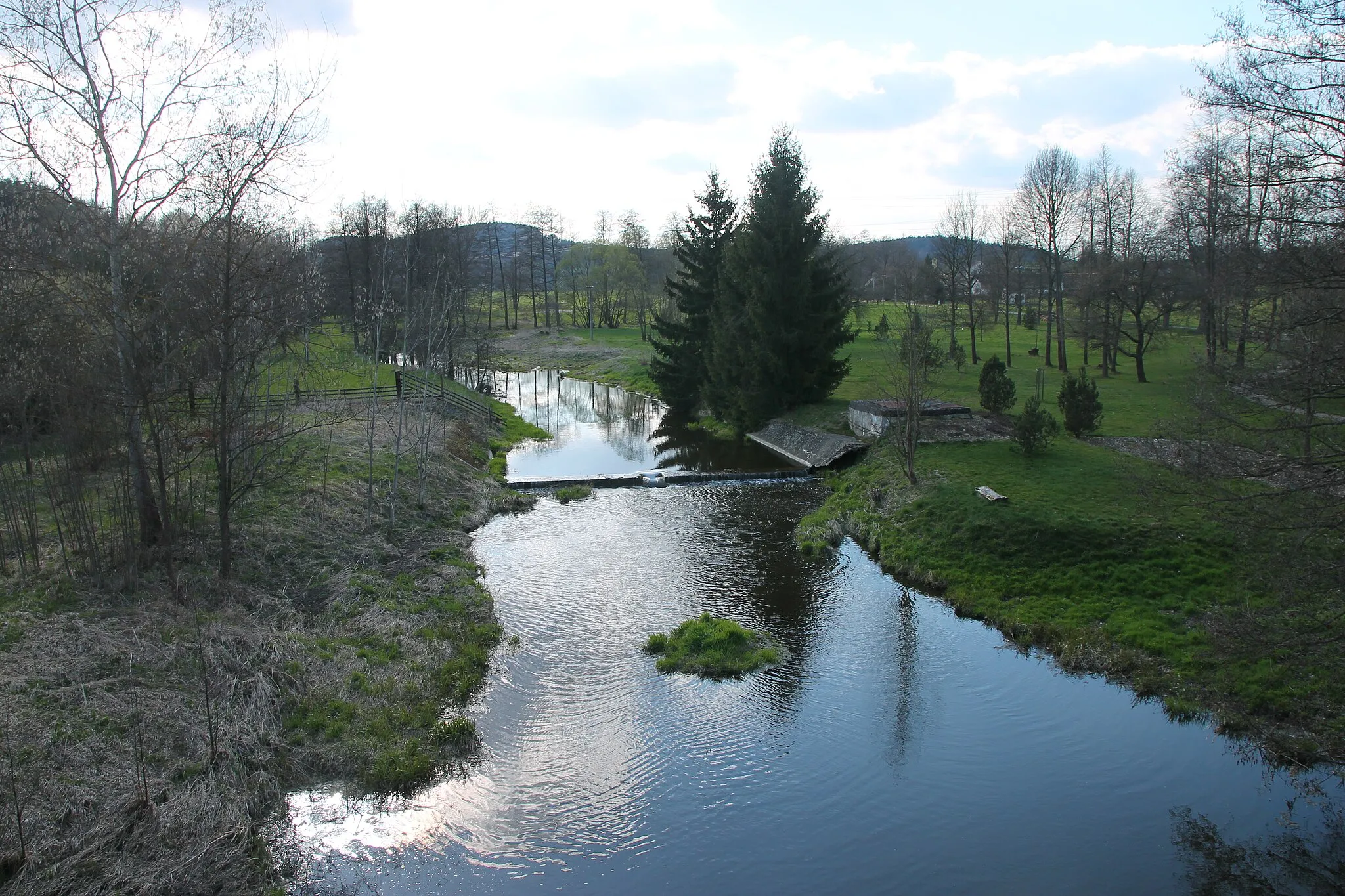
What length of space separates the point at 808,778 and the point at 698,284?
30.2 metres

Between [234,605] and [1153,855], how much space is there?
12.6m

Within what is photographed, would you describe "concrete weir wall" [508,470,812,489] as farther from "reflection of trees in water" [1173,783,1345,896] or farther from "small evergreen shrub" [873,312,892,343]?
"reflection of trees in water" [1173,783,1345,896]

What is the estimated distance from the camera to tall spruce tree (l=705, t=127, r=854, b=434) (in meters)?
31.1

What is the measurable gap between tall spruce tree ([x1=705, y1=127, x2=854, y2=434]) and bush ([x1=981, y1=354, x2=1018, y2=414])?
20.8ft

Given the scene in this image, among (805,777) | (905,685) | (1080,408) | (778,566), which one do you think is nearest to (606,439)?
(778,566)

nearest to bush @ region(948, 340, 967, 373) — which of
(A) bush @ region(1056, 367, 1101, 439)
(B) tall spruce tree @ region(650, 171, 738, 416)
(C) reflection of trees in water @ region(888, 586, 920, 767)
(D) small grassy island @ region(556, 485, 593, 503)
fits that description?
(B) tall spruce tree @ region(650, 171, 738, 416)

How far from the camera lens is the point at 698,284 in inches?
1483

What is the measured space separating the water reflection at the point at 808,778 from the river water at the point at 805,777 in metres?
0.03

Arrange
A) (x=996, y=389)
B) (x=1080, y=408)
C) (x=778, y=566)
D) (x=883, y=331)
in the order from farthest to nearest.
→ 1. (x=883, y=331)
2. (x=996, y=389)
3. (x=1080, y=408)
4. (x=778, y=566)

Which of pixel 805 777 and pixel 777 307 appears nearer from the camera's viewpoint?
pixel 805 777

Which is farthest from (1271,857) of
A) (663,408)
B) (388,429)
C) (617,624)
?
(663,408)

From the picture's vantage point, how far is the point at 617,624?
14.3 m

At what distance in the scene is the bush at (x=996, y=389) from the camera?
2659 cm

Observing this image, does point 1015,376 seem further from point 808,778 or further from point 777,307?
point 808,778
